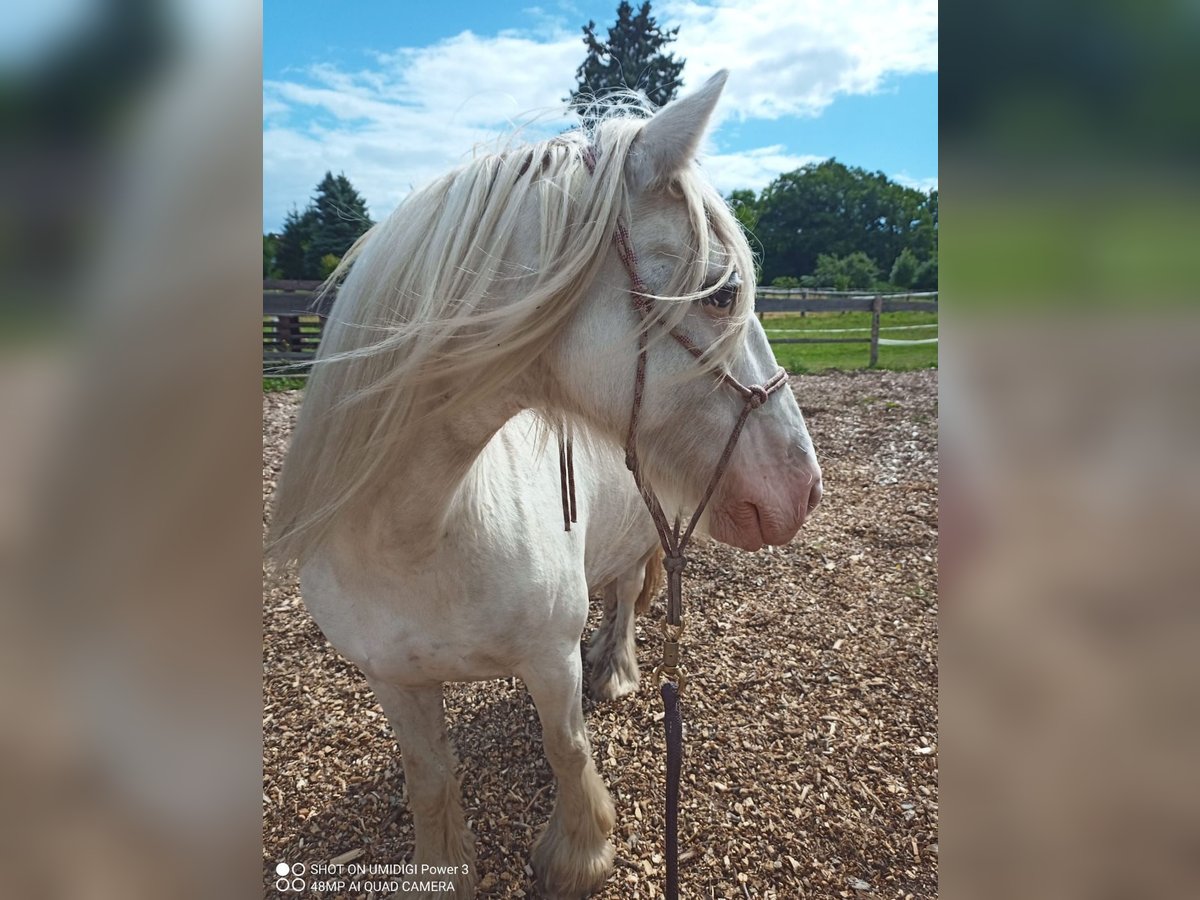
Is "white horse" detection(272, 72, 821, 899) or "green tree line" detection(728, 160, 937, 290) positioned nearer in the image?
"white horse" detection(272, 72, 821, 899)

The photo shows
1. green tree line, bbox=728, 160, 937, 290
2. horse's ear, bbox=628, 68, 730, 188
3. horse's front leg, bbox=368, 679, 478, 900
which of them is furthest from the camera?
green tree line, bbox=728, 160, 937, 290

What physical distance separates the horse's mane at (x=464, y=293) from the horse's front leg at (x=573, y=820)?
3.43ft

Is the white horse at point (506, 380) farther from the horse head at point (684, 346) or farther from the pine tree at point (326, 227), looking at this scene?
the pine tree at point (326, 227)

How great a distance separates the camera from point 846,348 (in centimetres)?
1734

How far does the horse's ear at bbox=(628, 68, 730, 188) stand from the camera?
1.30m

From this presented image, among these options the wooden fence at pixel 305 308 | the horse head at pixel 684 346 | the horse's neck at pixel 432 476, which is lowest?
the horse's neck at pixel 432 476

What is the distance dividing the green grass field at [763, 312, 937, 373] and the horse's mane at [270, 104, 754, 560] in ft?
39.0

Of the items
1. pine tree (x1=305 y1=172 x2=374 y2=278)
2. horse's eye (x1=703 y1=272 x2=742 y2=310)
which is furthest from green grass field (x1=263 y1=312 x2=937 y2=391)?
horse's eye (x1=703 y1=272 x2=742 y2=310)

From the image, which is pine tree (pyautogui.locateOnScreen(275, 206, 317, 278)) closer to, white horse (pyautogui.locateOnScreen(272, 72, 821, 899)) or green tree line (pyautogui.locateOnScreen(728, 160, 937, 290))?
white horse (pyautogui.locateOnScreen(272, 72, 821, 899))

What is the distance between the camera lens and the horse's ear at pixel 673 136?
4.27ft

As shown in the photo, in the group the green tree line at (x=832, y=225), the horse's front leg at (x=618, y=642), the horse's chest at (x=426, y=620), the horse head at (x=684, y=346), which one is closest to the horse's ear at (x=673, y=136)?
the horse head at (x=684, y=346)
